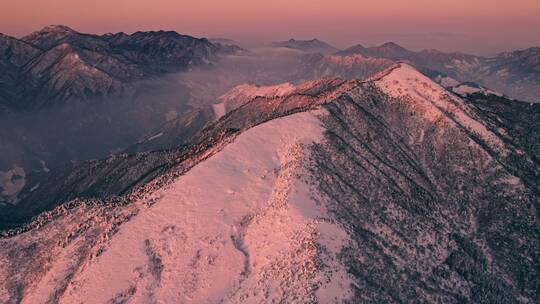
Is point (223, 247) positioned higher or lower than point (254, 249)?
higher

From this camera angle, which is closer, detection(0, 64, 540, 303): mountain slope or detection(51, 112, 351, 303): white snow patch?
detection(51, 112, 351, 303): white snow patch

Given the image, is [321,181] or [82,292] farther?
[321,181]

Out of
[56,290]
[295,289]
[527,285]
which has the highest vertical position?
[295,289]

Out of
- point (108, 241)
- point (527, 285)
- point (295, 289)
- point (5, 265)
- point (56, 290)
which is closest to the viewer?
point (295, 289)

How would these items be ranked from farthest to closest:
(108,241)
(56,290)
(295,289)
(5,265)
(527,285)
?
(527,285), (5,265), (108,241), (56,290), (295,289)

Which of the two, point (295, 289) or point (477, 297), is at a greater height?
point (295, 289)

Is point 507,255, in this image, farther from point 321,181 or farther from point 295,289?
point 295,289

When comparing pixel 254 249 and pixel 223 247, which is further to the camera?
pixel 223 247

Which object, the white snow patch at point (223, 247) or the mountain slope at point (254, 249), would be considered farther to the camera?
the mountain slope at point (254, 249)

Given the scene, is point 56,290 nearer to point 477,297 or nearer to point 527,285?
point 477,297

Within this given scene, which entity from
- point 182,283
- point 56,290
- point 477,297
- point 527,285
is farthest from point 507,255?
point 56,290
